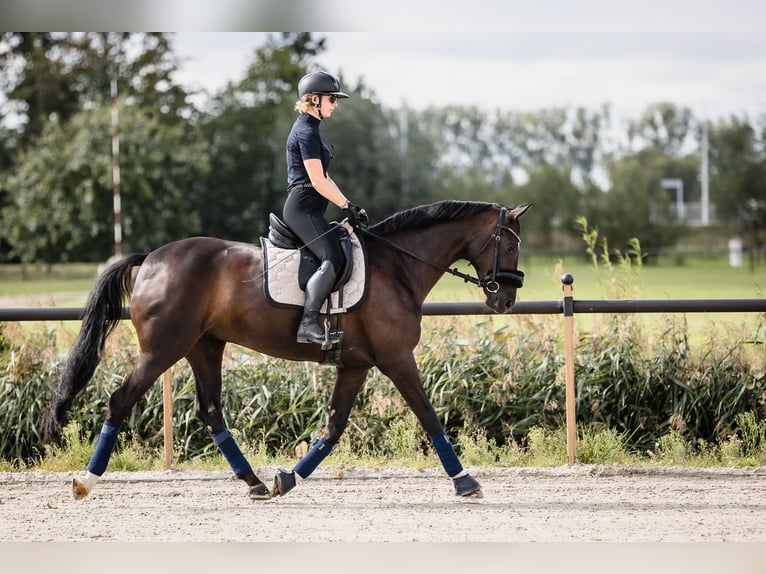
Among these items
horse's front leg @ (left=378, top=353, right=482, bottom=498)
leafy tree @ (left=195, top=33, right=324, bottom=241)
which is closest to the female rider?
horse's front leg @ (left=378, top=353, right=482, bottom=498)

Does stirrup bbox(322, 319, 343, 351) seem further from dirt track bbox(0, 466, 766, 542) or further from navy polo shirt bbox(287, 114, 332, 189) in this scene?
dirt track bbox(0, 466, 766, 542)

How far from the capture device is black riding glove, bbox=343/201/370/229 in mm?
6222

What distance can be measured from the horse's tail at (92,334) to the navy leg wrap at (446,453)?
89.0 inches

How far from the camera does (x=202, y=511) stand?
6.27 metres

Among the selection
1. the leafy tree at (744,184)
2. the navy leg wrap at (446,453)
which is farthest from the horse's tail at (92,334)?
the leafy tree at (744,184)

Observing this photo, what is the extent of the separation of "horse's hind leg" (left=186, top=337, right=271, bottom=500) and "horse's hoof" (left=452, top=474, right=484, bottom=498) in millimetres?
1240

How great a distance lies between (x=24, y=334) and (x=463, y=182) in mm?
42122

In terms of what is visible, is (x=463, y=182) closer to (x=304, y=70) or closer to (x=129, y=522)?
(x=304, y=70)

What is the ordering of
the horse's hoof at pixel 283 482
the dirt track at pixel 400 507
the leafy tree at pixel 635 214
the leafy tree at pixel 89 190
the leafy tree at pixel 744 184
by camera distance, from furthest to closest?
1. the leafy tree at pixel 635 214
2. the leafy tree at pixel 744 184
3. the leafy tree at pixel 89 190
4. the horse's hoof at pixel 283 482
5. the dirt track at pixel 400 507

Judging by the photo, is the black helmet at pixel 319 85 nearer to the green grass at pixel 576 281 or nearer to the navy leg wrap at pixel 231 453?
the navy leg wrap at pixel 231 453

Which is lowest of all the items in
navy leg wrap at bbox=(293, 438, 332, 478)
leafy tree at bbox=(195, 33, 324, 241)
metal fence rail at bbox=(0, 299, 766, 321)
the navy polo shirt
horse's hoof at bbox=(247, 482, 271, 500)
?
horse's hoof at bbox=(247, 482, 271, 500)

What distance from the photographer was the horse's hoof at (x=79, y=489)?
6223 millimetres

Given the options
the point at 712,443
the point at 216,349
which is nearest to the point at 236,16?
the point at 216,349

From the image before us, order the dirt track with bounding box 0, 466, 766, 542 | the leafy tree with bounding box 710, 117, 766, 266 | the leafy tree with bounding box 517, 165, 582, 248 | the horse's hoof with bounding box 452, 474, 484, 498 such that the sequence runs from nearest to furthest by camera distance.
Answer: the dirt track with bounding box 0, 466, 766, 542 → the horse's hoof with bounding box 452, 474, 484, 498 → the leafy tree with bounding box 710, 117, 766, 266 → the leafy tree with bounding box 517, 165, 582, 248
